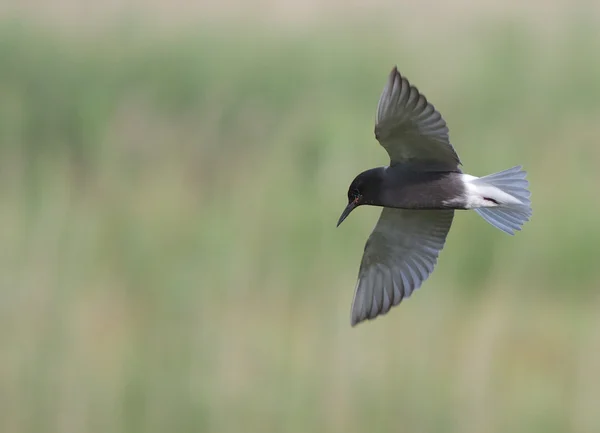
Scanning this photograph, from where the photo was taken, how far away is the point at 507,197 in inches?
134

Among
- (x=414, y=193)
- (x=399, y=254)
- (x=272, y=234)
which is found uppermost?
(x=272, y=234)

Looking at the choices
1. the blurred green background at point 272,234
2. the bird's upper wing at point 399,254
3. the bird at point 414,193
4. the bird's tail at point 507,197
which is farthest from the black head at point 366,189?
the blurred green background at point 272,234

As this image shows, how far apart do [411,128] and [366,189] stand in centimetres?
20

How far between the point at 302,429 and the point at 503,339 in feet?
2.88

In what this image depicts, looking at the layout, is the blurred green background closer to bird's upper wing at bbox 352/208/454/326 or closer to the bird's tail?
bird's upper wing at bbox 352/208/454/326

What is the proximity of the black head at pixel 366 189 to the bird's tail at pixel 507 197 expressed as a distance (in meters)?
0.25

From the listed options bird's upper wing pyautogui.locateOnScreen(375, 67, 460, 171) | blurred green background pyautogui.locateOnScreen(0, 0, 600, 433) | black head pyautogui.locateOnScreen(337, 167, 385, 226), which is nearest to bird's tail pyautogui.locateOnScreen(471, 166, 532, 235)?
bird's upper wing pyautogui.locateOnScreen(375, 67, 460, 171)

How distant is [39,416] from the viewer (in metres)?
4.84

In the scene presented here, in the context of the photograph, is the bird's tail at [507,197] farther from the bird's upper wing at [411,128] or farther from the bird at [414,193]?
the bird's upper wing at [411,128]

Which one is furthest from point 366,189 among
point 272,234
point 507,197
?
point 272,234

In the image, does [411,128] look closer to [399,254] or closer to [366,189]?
[366,189]

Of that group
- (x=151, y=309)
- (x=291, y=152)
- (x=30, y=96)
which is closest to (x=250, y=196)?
(x=291, y=152)

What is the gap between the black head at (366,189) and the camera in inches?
134

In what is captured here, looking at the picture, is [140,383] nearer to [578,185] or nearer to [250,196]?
[250,196]
